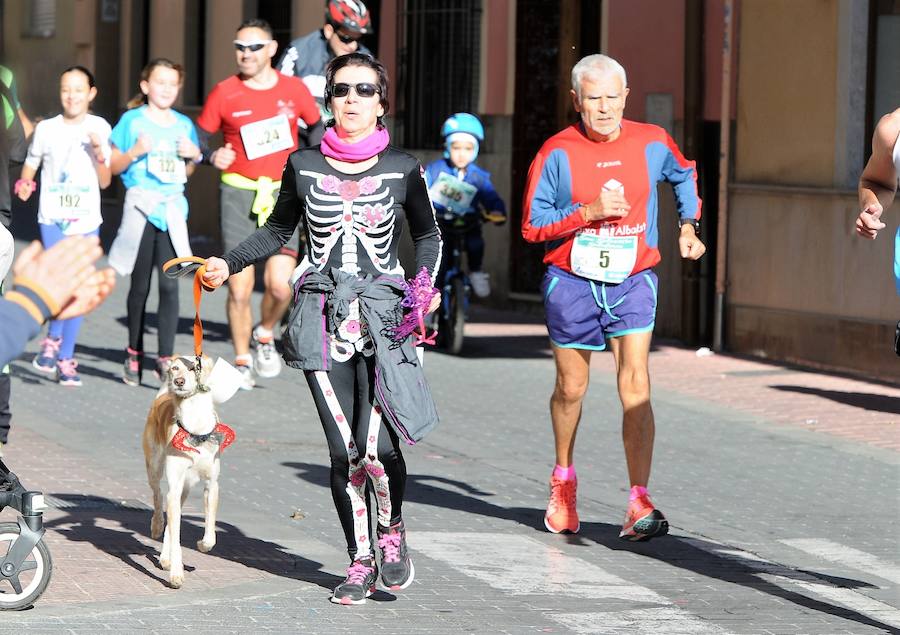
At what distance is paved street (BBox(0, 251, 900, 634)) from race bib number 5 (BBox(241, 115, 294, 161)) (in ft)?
4.94

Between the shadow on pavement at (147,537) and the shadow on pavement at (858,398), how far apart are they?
18.2ft

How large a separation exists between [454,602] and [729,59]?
9.01 meters

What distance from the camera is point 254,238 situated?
6.79 m

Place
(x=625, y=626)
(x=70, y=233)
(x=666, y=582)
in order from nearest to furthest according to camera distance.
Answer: (x=625, y=626), (x=666, y=582), (x=70, y=233)

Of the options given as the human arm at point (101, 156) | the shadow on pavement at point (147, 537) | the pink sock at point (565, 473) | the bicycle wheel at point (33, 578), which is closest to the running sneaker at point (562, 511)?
the pink sock at point (565, 473)

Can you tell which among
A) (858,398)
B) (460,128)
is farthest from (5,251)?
(460,128)

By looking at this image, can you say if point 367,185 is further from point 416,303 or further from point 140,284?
point 140,284

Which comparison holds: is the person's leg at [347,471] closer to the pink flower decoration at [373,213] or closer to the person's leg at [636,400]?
the pink flower decoration at [373,213]

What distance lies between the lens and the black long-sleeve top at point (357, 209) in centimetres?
659

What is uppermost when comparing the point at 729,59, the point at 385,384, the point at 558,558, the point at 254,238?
the point at 729,59

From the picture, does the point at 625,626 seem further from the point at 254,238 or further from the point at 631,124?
the point at 631,124

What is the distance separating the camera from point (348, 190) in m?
6.58

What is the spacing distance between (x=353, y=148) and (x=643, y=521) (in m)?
2.15

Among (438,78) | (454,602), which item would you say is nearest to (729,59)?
(438,78)
